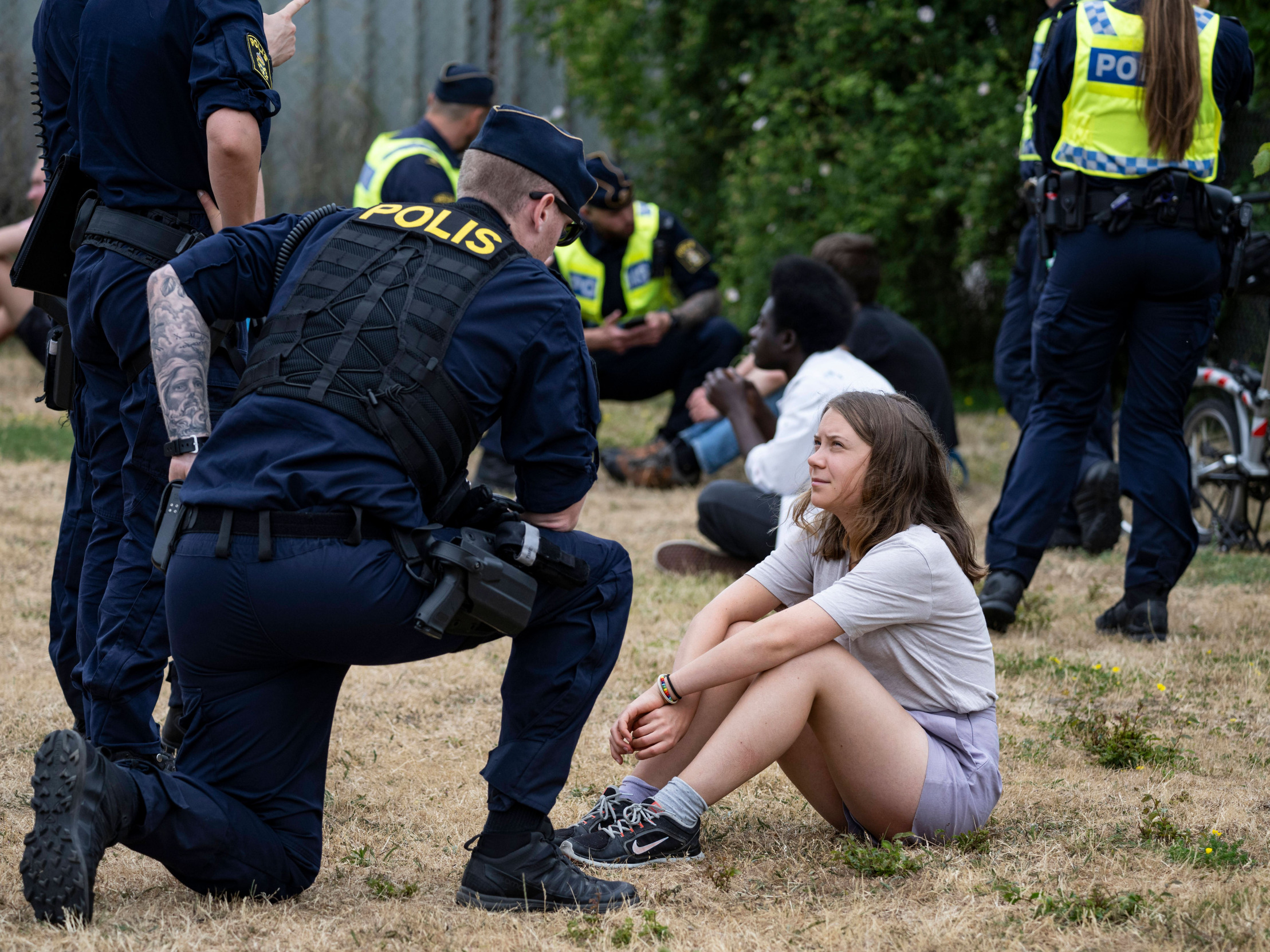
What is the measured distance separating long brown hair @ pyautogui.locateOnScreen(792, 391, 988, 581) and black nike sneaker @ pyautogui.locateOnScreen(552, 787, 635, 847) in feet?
2.36

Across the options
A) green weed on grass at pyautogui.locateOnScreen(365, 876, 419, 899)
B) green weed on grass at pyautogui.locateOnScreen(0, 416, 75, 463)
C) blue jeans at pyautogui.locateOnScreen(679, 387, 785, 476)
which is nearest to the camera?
green weed on grass at pyautogui.locateOnScreen(365, 876, 419, 899)

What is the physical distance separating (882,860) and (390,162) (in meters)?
5.37

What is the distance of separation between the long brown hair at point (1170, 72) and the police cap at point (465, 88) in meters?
3.92

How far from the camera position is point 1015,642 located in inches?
180

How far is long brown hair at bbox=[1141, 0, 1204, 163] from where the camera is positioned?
13.6 ft

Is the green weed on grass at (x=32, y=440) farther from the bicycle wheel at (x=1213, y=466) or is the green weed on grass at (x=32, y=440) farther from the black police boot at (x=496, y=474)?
the bicycle wheel at (x=1213, y=466)

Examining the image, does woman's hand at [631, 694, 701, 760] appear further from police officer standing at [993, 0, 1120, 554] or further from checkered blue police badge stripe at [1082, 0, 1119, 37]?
police officer standing at [993, 0, 1120, 554]

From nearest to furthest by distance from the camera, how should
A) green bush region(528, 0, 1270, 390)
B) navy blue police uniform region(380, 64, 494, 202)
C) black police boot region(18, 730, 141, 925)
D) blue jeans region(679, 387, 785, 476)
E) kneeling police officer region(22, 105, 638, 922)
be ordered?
black police boot region(18, 730, 141, 925), kneeling police officer region(22, 105, 638, 922), navy blue police uniform region(380, 64, 494, 202), blue jeans region(679, 387, 785, 476), green bush region(528, 0, 1270, 390)

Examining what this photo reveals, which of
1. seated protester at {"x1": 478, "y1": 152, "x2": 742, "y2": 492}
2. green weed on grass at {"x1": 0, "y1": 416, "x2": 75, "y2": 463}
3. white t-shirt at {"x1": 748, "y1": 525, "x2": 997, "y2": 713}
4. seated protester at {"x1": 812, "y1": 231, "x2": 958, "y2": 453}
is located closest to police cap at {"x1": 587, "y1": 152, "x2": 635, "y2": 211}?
seated protester at {"x1": 478, "y1": 152, "x2": 742, "y2": 492}

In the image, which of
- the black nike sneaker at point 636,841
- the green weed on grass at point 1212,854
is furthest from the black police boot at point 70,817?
the green weed on grass at point 1212,854

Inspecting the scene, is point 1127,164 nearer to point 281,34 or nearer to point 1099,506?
point 1099,506

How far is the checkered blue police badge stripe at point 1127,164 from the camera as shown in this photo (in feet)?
14.0

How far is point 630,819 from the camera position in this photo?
2.77m

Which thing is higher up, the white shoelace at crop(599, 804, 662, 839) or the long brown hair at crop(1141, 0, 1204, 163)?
the long brown hair at crop(1141, 0, 1204, 163)
